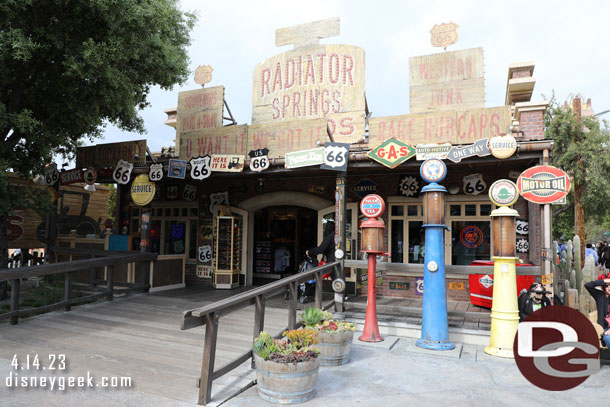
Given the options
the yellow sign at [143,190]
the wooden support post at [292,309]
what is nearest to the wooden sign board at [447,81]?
the wooden support post at [292,309]

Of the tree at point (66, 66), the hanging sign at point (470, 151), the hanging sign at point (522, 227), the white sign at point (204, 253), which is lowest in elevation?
the white sign at point (204, 253)

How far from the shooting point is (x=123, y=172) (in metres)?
8.82

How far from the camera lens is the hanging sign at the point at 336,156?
21.7ft

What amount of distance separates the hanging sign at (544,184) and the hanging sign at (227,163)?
4.70 meters

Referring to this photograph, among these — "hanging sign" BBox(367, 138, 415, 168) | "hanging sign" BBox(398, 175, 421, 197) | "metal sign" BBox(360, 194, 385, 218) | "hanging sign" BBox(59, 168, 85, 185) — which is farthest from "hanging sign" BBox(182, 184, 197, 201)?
"metal sign" BBox(360, 194, 385, 218)

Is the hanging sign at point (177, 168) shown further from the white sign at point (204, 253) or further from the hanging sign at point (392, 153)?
the hanging sign at point (392, 153)

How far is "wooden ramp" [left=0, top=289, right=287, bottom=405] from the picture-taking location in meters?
3.94

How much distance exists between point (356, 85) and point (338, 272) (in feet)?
13.3

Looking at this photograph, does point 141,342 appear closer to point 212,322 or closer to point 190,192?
point 212,322

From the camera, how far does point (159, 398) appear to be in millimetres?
3502

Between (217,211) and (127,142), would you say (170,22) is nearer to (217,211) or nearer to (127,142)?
(127,142)

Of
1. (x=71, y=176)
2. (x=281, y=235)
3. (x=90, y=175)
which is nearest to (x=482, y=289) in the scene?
(x=281, y=235)

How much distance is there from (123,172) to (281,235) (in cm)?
475

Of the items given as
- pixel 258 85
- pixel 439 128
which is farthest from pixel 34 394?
pixel 258 85
